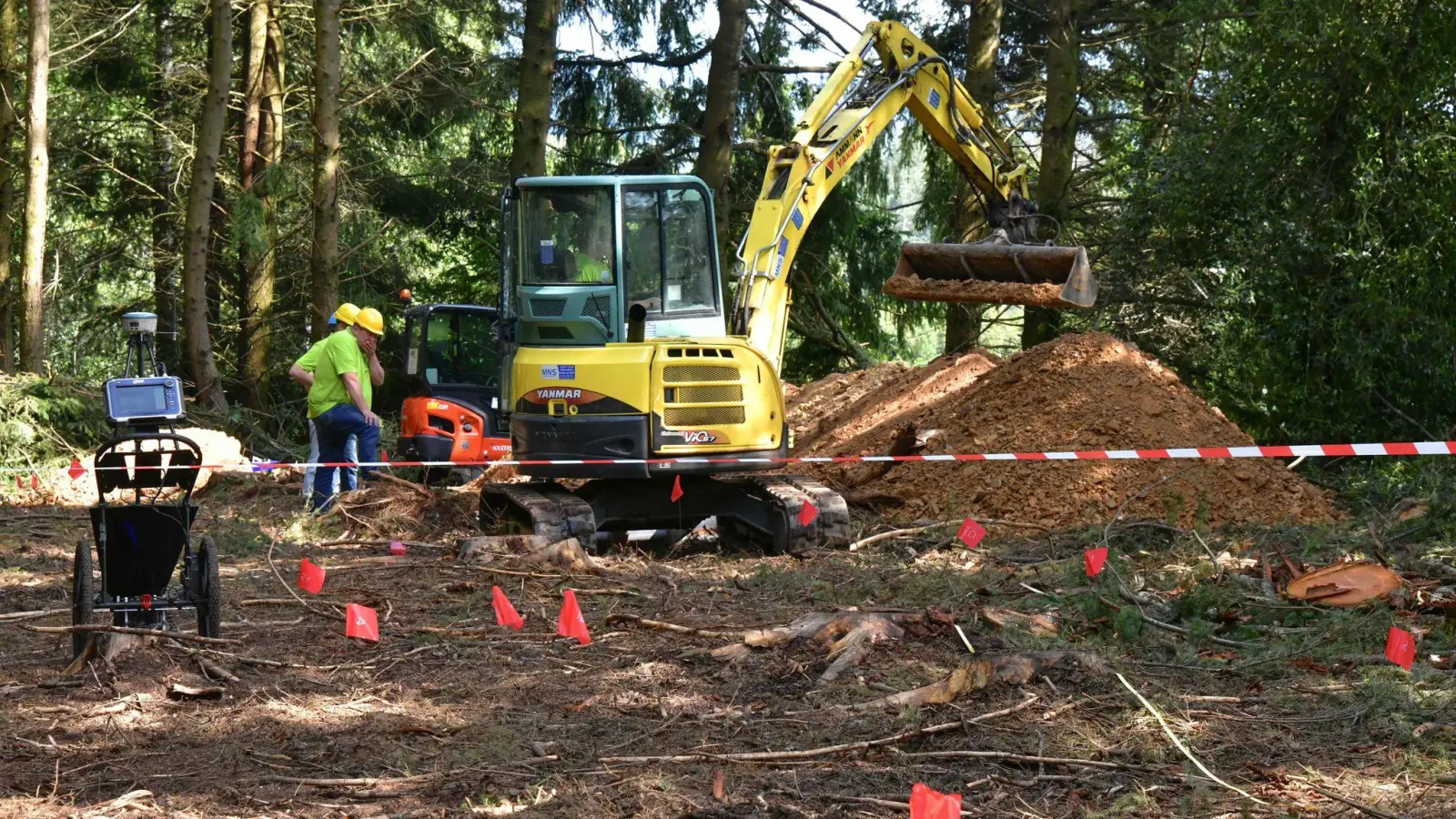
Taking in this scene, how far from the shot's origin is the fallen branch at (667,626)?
7.16 m

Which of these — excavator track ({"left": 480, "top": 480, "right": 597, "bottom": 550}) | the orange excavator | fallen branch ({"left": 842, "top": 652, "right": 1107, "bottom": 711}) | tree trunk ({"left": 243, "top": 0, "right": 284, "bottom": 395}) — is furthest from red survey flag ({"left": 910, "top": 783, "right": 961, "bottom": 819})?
tree trunk ({"left": 243, "top": 0, "right": 284, "bottom": 395})

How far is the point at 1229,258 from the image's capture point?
1378 centimetres

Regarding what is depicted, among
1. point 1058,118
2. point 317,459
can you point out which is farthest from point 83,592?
point 1058,118

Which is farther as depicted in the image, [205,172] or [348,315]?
[205,172]

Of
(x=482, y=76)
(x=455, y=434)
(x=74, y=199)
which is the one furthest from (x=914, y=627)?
(x=74, y=199)

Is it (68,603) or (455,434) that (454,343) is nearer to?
(455,434)

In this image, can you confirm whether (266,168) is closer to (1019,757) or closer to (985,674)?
(985,674)

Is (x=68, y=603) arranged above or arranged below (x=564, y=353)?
below

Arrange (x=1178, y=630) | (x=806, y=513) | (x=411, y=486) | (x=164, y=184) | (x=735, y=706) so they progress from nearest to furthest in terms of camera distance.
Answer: (x=735, y=706) < (x=1178, y=630) < (x=806, y=513) < (x=411, y=486) < (x=164, y=184)

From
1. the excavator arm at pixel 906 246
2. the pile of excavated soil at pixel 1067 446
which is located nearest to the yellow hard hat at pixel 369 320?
the excavator arm at pixel 906 246

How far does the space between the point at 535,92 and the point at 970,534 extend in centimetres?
754

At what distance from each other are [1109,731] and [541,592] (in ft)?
13.1

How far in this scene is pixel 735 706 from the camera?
5.96 metres

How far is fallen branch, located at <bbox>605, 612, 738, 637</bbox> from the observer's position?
23.5 ft
